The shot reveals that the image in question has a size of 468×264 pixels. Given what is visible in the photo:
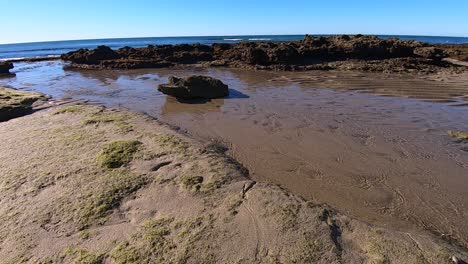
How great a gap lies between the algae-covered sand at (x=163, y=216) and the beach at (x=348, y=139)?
7 cm

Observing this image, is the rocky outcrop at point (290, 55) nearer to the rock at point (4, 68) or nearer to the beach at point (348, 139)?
the rock at point (4, 68)

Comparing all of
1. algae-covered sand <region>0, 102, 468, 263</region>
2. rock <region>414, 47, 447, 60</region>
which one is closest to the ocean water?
rock <region>414, 47, 447, 60</region>

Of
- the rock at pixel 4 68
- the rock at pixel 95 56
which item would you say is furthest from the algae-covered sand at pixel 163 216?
the rock at pixel 95 56

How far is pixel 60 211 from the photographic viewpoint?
11.7 ft

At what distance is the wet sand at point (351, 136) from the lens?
12.9 feet

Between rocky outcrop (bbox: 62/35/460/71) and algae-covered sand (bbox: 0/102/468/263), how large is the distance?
1189cm

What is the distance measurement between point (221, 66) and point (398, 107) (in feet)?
36.3

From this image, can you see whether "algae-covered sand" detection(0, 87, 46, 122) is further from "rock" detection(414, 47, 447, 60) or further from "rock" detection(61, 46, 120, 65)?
"rock" detection(414, 47, 447, 60)

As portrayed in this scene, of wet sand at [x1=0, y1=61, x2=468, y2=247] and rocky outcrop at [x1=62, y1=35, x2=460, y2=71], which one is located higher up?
rocky outcrop at [x1=62, y1=35, x2=460, y2=71]

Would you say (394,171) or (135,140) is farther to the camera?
(135,140)

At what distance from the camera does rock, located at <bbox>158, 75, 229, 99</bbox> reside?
30.8 feet

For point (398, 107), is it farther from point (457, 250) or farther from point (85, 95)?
point (85, 95)

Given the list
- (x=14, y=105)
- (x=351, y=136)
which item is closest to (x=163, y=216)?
(x=351, y=136)

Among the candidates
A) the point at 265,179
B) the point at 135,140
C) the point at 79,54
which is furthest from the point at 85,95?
the point at 79,54
